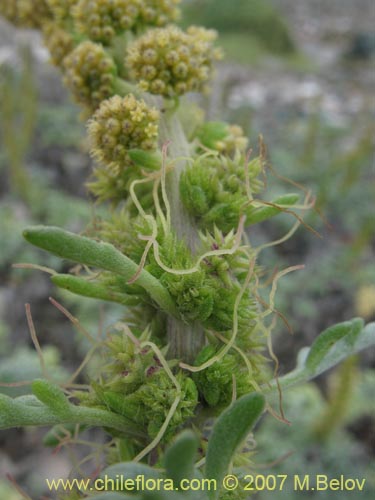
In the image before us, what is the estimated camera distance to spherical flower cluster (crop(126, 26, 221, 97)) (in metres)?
0.89

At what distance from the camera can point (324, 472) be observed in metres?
2.55

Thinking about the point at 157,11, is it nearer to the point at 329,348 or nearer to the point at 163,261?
the point at 163,261

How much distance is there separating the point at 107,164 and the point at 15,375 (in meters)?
0.45

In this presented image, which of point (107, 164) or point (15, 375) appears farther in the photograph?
point (15, 375)

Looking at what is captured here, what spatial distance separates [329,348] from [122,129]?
19.3 inches

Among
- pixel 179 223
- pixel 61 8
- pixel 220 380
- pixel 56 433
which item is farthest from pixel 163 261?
pixel 61 8

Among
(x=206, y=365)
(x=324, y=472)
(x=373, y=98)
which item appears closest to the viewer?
(x=206, y=365)

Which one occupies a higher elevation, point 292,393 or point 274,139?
point 274,139

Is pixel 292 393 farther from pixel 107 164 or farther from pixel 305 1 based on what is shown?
pixel 305 1

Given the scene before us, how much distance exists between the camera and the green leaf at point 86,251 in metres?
0.66

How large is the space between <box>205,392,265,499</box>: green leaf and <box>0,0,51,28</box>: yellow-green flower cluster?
857mm

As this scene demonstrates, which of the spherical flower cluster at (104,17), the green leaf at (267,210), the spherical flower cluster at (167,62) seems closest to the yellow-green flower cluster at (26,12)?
the spherical flower cluster at (104,17)

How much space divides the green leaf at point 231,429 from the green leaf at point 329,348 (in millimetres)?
173

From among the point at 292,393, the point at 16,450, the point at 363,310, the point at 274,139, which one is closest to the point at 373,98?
the point at 274,139
